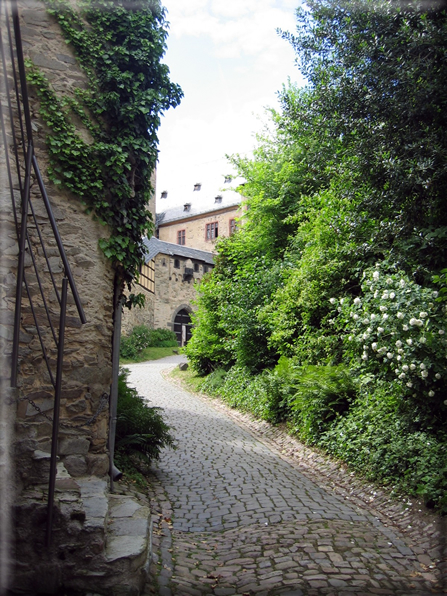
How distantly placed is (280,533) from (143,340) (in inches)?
881

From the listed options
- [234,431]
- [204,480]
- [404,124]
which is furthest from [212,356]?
[404,124]

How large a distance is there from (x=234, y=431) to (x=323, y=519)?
177 inches

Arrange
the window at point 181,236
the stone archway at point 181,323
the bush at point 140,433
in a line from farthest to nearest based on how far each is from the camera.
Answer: the window at point 181,236, the stone archway at point 181,323, the bush at point 140,433

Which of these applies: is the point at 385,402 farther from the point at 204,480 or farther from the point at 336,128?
the point at 336,128

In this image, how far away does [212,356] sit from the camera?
15234 mm

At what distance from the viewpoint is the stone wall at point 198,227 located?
139 ft

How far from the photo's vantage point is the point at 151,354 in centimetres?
2584

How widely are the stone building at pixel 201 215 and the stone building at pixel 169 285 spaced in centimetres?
825

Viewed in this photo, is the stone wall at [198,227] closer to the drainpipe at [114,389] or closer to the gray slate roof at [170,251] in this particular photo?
the gray slate roof at [170,251]

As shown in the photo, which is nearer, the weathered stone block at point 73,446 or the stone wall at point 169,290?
the weathered stone block at point 73,446

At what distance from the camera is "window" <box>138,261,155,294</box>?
29.3 m

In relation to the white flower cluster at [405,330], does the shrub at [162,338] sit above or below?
below

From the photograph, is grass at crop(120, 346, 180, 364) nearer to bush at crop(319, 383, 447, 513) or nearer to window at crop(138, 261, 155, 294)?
window at crop(138, 261, 155, 294)

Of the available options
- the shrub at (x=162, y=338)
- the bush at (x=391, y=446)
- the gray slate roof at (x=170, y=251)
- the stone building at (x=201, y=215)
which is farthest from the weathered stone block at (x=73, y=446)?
the stone building at (x=201, y=215)
